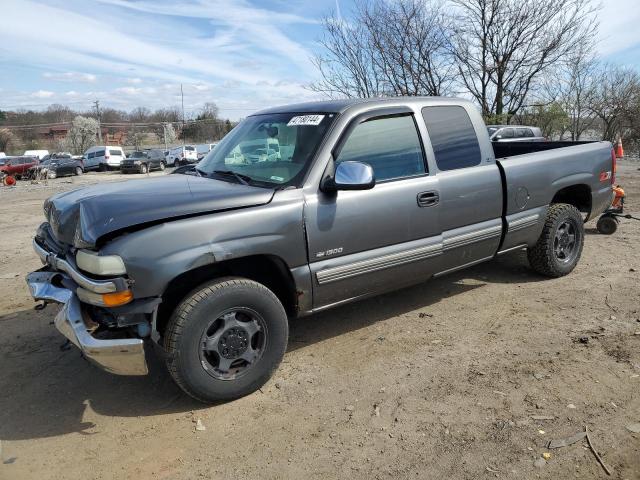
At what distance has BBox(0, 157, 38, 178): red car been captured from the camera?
32.0 m

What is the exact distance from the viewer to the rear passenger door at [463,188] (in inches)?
164

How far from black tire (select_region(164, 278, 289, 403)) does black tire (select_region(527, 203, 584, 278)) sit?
3.15 metres

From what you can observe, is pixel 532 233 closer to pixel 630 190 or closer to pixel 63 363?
pixel 63 363

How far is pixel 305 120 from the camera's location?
387 cm

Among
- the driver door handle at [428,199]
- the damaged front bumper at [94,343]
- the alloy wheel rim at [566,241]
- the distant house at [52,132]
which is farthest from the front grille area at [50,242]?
the distant house at [52,132]

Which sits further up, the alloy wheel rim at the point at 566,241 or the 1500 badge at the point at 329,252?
the 1500 badge at the point at 329,252

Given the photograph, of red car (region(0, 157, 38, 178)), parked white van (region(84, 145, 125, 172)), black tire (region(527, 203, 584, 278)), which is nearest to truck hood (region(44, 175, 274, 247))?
black tire (region(527, 203, 584, 278))

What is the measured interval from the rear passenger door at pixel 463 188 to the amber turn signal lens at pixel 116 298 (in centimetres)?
247

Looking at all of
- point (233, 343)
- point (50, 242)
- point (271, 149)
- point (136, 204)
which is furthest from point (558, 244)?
point (50, 242)

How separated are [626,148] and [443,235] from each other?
28.9 metres

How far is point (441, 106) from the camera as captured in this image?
435cm

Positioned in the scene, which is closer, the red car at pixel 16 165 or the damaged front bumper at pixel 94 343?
the damaged front bumper at pixel 94 343

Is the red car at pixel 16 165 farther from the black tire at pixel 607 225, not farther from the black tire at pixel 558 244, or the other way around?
the black tire at pixel 558 244

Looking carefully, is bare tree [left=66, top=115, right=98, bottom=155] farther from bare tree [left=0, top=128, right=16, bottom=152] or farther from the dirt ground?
the dirt ground
